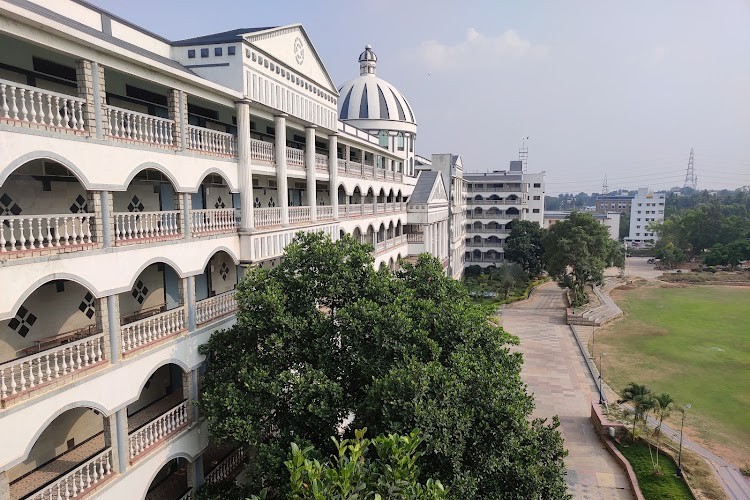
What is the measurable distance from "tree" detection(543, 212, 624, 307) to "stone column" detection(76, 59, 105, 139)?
39953mm

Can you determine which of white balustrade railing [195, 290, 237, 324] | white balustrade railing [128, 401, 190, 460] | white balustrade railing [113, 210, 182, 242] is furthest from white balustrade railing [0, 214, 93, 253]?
white balustrade railing [128, 401, 190, 460]

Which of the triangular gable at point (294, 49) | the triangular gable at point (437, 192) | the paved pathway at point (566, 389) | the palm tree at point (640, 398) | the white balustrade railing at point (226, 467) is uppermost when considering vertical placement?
the triangular gable at point (294, 49)

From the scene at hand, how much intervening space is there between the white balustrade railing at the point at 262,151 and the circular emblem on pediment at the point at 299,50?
3.56 metres

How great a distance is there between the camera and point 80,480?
9.52 m

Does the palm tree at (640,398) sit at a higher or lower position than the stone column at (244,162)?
lower

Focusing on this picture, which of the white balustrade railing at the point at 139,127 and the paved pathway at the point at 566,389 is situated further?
the paved pathway at the point at 566,389

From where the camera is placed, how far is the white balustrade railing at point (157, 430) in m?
11.0

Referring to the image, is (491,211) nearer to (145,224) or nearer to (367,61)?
(367,61)

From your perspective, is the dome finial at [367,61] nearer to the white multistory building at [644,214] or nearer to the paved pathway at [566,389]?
the paved pathway at [566,389]

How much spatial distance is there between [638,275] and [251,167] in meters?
66.4

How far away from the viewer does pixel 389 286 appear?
13.4 meters

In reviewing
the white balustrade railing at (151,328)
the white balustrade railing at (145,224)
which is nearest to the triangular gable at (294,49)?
the white balustrade railing at (145,224)

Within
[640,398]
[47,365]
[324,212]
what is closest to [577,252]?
[640,398]

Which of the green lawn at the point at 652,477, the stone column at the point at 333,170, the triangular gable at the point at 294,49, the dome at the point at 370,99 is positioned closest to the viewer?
the triangular gable at the point at 294,49
